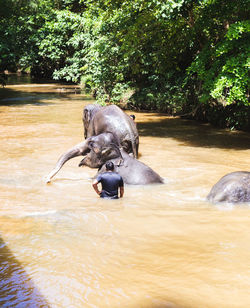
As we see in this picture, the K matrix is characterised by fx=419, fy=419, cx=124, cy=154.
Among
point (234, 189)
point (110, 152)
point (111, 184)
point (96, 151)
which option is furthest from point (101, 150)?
point (234, 189)

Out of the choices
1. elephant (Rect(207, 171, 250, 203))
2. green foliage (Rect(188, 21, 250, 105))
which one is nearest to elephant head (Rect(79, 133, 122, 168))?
elephant (Rect(207, 171, 250, 203))

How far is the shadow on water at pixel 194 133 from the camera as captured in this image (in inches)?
527

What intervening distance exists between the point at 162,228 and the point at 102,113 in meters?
5.54

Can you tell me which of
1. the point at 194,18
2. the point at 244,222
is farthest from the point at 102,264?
the point at 194,18

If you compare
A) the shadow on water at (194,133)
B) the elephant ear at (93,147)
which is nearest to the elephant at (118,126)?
the elephant ear at (93,147)

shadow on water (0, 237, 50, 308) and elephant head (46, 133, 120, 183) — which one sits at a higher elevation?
elephant head (46, 133, 120, 183)

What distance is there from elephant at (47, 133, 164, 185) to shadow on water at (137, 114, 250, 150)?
190 inches

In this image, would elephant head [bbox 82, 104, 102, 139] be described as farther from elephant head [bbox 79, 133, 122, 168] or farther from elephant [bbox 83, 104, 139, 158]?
elephant head [bbox 79, 133, 122, 168]

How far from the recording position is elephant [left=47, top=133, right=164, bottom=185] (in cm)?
838

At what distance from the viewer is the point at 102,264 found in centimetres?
458

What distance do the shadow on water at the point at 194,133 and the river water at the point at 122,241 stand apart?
102 inches

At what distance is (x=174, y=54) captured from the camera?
17.0m

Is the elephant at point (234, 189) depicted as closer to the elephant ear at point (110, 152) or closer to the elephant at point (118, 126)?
the elephant ear at point (110, 152)

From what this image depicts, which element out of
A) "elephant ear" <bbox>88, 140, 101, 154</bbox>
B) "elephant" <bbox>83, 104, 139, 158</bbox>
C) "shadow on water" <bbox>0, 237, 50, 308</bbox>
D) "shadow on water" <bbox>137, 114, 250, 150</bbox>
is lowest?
"shadow on water" <bbox>0, 237, 50, 308</bbox>
